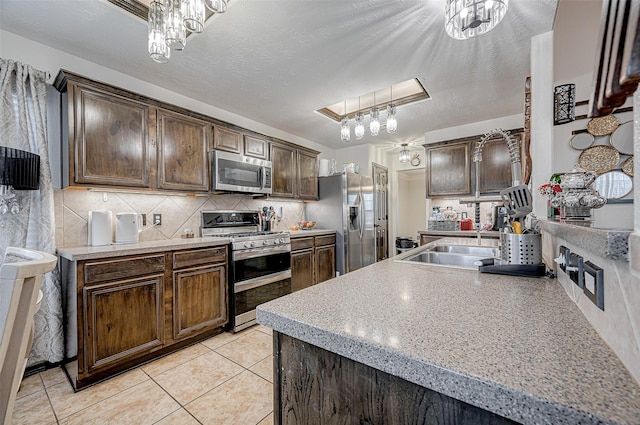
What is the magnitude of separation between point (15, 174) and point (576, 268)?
2.73m

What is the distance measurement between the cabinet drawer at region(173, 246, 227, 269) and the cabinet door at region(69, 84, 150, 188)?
0.71 meters

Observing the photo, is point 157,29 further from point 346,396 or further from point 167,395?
point 167,395

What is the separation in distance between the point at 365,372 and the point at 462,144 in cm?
401

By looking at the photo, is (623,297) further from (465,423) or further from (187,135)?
(187,135)

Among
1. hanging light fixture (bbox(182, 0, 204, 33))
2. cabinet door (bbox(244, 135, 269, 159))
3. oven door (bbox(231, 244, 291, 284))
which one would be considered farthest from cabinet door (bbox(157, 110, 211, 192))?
hanging light fixture (bbox(182, 0, 204, 33))

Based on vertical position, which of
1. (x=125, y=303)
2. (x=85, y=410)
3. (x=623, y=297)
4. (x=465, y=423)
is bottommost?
(x=85, y=410)

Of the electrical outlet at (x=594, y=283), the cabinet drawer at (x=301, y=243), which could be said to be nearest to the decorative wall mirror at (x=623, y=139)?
the electrical outlet at (x=594, y=283)

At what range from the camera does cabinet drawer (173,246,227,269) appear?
2232 millimetres

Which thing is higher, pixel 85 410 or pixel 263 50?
pixel 263 50

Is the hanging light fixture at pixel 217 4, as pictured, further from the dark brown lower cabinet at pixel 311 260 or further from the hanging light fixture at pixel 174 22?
the dark brown lower cabinet at pixel 311 260

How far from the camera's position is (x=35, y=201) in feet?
6.37

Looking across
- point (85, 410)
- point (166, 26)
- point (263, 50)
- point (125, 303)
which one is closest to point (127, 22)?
point (166, 26)

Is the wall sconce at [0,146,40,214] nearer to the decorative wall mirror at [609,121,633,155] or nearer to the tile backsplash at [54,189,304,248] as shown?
the tile backsplash at [54,189,304,248]

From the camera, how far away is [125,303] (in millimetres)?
1924
